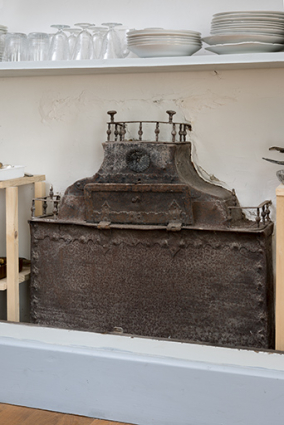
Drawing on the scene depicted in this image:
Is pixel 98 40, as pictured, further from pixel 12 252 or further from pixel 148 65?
pixel 12 252

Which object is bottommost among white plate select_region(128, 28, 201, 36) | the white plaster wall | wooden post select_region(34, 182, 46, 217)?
wooden post select_region(34, 182, 46, 217)

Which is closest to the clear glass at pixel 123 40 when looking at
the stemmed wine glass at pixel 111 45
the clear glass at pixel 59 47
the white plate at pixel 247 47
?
the stemmed wine glass at pixel 111 45

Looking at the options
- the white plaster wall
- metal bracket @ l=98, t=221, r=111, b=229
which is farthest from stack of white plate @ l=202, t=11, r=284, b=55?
metal bracket @ l=98, t=221, r=111, b=229

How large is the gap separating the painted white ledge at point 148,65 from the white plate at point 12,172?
0.42 meters

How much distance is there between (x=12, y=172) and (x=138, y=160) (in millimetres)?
576

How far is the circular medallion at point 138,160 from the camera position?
225cm

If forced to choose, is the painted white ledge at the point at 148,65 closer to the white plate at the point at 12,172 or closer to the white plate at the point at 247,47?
the white plate at the point at 247,47

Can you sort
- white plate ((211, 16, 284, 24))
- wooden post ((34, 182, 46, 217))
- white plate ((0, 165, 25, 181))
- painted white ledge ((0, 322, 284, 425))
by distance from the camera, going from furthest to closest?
wooden post ((34, 182, 46, 217)), white plate ((0, 165, 25, 181)), white plate ((211, 16, 284, 24)), painted white ledge ((0, 322, 284, 425))

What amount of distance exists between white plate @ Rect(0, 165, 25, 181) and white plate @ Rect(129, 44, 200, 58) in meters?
0.74

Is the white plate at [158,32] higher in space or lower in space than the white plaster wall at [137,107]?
higher

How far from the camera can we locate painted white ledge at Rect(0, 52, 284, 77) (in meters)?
2.03

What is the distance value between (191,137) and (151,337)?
0.86m

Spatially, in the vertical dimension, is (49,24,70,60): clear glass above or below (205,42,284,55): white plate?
above

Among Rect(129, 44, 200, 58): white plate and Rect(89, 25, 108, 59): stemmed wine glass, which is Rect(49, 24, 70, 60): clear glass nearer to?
Rect(89, 25, 108, 59): stemmed wine glass
